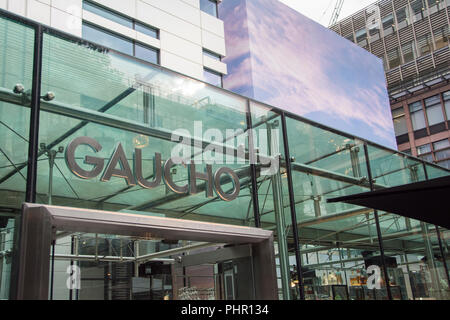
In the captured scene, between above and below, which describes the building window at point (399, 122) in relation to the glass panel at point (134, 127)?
above

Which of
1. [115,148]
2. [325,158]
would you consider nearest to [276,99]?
[325,158]

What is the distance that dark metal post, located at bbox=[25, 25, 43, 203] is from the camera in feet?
19.3

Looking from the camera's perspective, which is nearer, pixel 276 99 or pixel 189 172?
pixel 189 172

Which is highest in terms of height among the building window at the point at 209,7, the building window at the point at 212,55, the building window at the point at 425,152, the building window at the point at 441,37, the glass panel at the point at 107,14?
the building window at the point at 441,37

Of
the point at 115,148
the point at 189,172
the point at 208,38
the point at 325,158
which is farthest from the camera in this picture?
the point at 208,38

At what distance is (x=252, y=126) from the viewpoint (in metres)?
8.97

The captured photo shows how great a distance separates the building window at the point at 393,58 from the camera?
3878 cm

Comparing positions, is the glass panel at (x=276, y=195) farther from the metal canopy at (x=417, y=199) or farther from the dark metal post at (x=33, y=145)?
the dark metal post at (x=33, y=145)

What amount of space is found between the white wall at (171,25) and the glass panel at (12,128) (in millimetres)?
11963

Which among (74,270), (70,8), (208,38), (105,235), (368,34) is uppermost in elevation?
(368,34)

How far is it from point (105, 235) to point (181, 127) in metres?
2.12

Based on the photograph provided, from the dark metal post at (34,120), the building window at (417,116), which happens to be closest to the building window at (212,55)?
the dark metal post at (34,120)

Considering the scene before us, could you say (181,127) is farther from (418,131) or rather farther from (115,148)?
(418,131)

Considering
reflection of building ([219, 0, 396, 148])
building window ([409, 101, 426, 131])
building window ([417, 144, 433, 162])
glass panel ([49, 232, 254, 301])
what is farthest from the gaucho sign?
building window ([409, 101, 426, 131])
